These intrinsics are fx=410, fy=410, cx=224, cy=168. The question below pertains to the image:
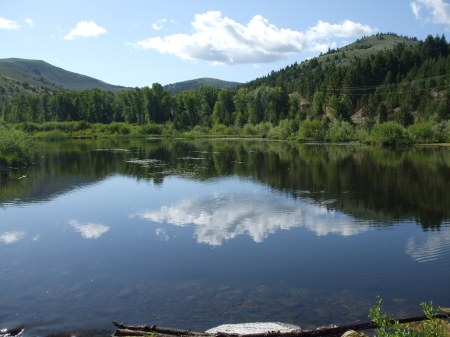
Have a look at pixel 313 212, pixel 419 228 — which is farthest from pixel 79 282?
pixel 419 228

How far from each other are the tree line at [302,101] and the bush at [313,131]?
3.88 metres

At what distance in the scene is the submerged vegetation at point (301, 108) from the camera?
97312 mm

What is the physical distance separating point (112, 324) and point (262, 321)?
429 centimetres

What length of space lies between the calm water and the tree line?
242ft

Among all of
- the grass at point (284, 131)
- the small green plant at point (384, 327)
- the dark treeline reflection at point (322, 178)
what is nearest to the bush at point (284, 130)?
the grass at point (284, 131)

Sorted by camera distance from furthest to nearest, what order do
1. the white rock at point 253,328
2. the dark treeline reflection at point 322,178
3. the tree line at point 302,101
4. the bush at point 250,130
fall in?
the bush at point 250,130
the tree line at point 302,101
the dark treeline reflection at point 322,178
the white rock at point 253,328

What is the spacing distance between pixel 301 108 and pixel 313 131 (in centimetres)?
4214

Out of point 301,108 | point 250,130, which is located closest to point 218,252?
point 250,130

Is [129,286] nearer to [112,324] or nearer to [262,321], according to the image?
[112,324]

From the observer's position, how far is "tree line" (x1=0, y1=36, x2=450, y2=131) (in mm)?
110875

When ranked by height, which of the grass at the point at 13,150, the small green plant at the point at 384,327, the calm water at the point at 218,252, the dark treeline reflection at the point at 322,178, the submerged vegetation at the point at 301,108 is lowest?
the calm water at the point at 218,252

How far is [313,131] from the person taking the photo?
102625 millimetres

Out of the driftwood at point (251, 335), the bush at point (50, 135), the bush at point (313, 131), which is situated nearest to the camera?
the driftwood at point (251, 335)

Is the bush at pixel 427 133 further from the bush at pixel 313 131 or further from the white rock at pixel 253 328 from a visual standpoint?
the white rock at pixel 253 328
